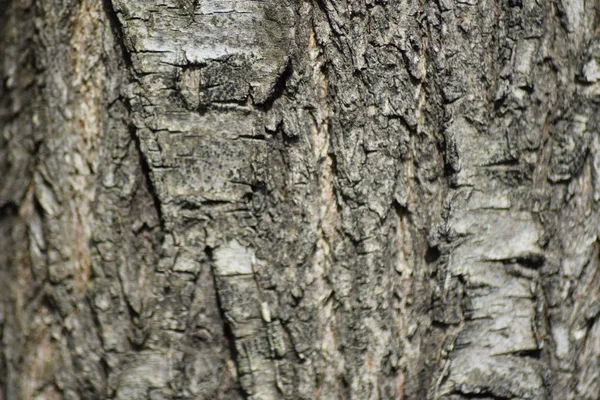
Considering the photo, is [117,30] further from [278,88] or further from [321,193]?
[321,193]

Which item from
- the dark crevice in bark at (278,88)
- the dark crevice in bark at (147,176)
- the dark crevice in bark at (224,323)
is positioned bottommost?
the dark crevice in bark at (224,323)

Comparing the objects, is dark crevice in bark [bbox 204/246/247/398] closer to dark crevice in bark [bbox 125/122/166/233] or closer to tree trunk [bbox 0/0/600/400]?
tree trunk [bbox 0/0/600/400]

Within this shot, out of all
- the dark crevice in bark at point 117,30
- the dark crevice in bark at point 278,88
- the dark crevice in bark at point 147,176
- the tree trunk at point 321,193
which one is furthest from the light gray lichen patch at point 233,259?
the dark crevice in bark at point 117,30

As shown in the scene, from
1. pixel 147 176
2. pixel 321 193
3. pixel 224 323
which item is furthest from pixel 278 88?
pixel 224 323

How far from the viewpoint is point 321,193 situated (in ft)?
3.67

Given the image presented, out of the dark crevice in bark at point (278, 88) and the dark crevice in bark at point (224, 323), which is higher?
the dark crevice in bark at point (278, 88)

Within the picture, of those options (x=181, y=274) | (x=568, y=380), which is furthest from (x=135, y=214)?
(x=568, y=380)

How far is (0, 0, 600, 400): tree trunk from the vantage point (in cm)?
108

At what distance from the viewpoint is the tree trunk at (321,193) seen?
1.08 m

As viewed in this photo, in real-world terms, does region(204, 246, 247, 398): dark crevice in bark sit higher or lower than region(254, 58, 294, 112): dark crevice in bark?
lower

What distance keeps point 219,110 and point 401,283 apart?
21.9 inches

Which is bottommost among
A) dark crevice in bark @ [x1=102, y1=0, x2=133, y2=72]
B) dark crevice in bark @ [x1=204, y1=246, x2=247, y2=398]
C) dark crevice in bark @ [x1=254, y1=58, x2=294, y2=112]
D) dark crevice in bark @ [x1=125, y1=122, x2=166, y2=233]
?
dark crevice in bark @ [x1=204, y1=246, x2=247, y2=398]

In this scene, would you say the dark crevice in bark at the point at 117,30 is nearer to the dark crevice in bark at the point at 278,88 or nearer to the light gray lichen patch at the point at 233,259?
the dark crevice in bark at the point at 278,88

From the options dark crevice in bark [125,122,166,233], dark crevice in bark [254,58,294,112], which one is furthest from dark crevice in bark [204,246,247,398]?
dark crevice in bark [254,58,294,112]
